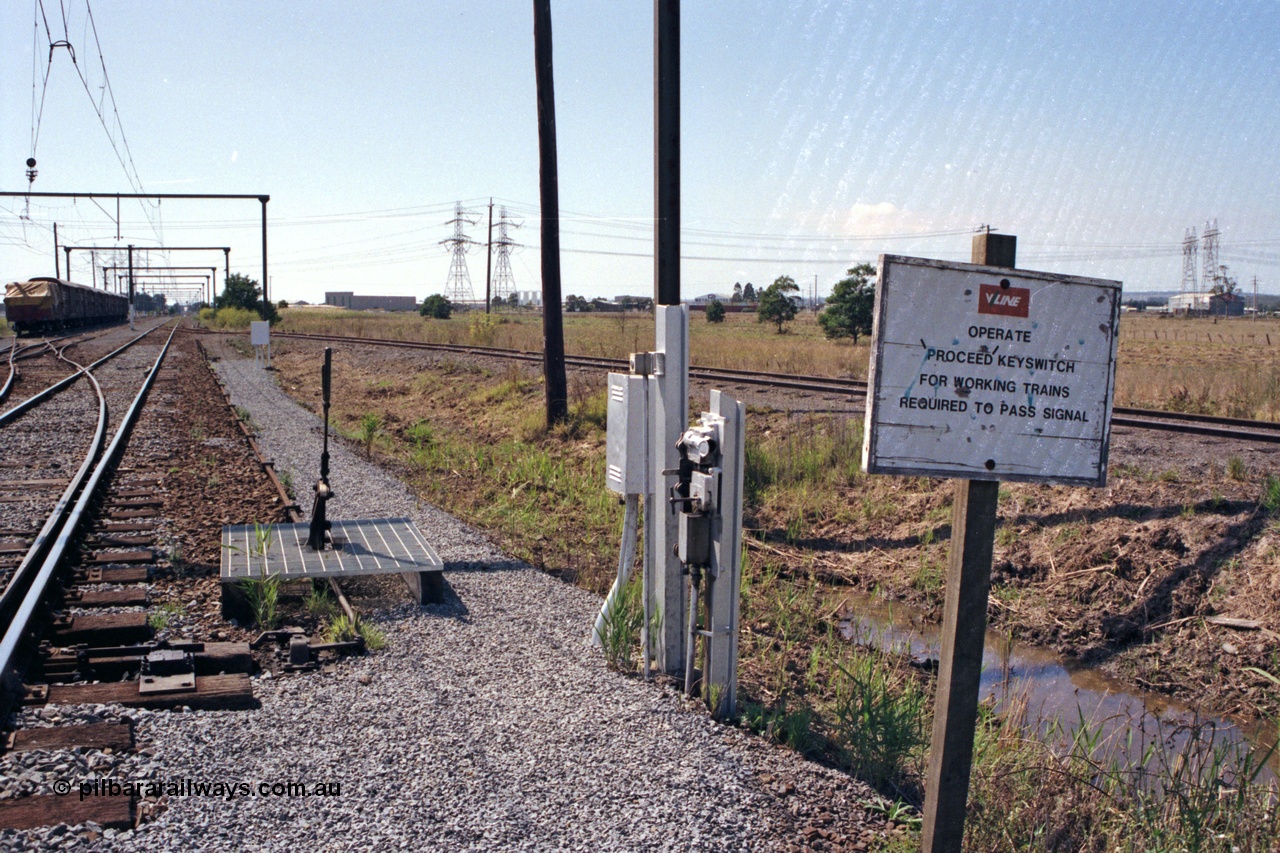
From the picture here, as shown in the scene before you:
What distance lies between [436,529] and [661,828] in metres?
5.83

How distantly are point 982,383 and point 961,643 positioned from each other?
838 mm

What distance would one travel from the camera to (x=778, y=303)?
5209 cm

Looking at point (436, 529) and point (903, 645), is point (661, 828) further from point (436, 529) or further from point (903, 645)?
point (436, 529)

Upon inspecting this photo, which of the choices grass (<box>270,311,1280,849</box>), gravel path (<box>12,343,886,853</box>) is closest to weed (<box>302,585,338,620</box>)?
gravel path (<box>12,343,886,853</box>)

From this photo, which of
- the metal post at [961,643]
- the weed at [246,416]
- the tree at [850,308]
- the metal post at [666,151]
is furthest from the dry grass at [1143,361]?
the metal post at [961,643]

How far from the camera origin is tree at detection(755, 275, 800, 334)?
165 feet

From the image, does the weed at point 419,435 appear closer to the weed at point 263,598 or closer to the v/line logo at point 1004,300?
the weed at point 263,598

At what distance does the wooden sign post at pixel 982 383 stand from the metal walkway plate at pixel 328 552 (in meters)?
4.37

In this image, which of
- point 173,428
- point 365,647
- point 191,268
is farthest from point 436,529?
point 191,268

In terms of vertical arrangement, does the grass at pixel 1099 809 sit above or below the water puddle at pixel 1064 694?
above

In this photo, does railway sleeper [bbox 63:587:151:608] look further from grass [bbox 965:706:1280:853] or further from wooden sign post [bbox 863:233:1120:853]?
wooden sign post [bbox 863:233:1120:853]

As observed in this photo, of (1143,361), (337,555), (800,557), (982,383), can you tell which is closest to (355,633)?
(337,555)

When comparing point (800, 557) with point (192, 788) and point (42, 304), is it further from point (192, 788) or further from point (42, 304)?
point (42, 304)

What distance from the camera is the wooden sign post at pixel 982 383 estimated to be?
303 centimetres
